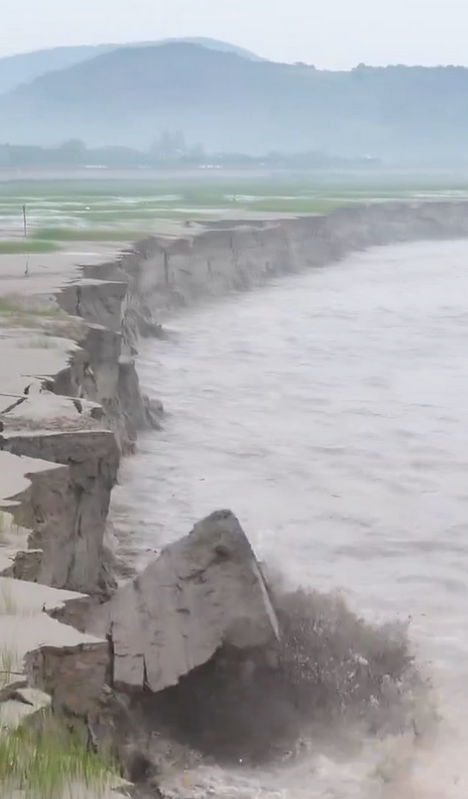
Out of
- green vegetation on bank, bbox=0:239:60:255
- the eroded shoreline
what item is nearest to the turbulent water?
the eroded shoreline

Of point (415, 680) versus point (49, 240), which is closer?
point (415, 680)

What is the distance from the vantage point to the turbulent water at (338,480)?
5562 millimetres

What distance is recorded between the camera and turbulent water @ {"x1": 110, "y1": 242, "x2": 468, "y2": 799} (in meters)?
5.56

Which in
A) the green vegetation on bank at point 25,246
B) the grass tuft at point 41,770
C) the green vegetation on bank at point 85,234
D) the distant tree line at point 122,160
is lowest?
the distant tree line at point 122,160

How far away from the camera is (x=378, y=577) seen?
7.88 metres

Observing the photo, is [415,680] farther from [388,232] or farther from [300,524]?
[388,232]

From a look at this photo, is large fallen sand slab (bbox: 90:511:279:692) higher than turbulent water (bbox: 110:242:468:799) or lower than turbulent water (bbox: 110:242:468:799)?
higher

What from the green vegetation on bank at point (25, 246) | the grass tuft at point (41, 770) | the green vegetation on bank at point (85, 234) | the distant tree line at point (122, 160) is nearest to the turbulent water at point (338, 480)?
the grass tuft at point (41, 770)

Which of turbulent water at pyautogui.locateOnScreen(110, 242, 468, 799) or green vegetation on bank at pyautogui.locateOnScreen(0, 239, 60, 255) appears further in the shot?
green vegetation on bank at pyautogui.locateOnScreen(0, 239, 60, 255)

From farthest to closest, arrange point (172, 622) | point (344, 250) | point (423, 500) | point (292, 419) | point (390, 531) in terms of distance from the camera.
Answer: point (344, 250) → point (292, 419) → point (423, 500) → point (390, 531) → point (172, 622)

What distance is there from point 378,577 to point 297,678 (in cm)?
203

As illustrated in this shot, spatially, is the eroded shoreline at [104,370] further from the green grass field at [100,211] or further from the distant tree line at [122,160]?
the distant tree line at [122,160]

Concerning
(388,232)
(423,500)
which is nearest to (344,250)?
(388,232)

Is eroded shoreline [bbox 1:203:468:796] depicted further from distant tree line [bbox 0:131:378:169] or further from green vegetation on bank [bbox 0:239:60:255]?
distant tree line [bbox 0:131:378:169]
